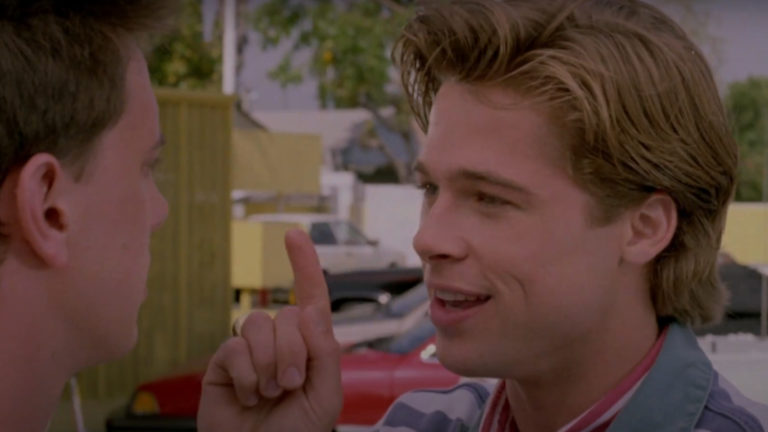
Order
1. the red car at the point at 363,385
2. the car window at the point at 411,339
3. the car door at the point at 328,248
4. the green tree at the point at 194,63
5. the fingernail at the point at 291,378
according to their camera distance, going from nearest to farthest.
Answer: the fingernail at the point at 291,378, the red car at the point at 363,385, the car window at the point at 411,339, the car door at the point at 328,248, the green tree at the point at 194,63

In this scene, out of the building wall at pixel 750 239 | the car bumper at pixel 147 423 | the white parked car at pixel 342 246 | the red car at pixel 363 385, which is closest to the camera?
the red car at pixel 363 385

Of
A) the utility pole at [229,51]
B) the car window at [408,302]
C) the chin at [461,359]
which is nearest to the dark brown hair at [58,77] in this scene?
the chin at [461,359]

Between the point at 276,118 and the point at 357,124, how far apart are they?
3.89m

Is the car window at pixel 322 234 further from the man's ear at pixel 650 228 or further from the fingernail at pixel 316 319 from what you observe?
the fingernail at pixel 316 319

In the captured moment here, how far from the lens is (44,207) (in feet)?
4.60

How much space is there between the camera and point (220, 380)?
1724 mm

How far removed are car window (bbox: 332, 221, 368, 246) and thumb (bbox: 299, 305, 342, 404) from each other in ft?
59.0

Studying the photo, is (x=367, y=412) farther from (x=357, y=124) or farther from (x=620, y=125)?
(x=357, y=124)

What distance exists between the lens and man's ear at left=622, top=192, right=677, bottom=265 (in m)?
1.79

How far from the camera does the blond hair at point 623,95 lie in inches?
68.2

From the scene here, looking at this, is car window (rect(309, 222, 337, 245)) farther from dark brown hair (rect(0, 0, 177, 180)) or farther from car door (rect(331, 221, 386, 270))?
dark brown hair (rect(0, 0, 177, 180))

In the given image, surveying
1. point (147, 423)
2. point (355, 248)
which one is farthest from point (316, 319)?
point (355, 248)

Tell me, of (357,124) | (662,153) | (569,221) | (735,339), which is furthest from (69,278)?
(357,124)

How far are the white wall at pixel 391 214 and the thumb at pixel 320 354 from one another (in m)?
22.0
